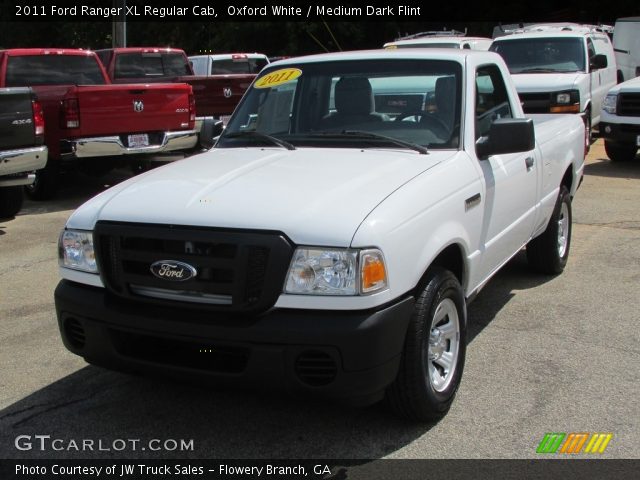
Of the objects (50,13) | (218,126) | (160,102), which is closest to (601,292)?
(218,126)

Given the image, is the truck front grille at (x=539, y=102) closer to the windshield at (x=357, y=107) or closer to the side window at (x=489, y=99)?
the side window at (x=489, y=99)

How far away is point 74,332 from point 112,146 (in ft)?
21.8

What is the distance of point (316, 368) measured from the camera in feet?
10.7

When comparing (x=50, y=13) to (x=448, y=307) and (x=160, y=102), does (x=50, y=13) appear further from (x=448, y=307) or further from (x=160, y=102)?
(x=448, y=307)

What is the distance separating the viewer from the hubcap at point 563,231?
6.51 meters

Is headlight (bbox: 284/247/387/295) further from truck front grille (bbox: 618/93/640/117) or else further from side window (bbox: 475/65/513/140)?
truck front grille (bbox: 618/93/640/117)

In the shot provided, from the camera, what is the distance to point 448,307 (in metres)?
3.95

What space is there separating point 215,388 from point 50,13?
37.9 metres

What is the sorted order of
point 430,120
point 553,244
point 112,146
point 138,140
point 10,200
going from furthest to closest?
point 138,140 → point 112,146 → point 10,200 → point 553,244 → point 430,120

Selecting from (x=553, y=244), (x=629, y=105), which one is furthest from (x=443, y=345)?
(x=629, y=105)

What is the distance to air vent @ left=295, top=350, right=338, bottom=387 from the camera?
325 centimetres

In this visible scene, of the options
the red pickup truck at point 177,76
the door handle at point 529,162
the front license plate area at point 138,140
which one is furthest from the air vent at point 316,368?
the red pickup truck at point 177,76

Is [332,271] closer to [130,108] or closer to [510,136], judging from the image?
[510,136]

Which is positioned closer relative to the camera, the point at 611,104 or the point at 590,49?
the point at 611,104
